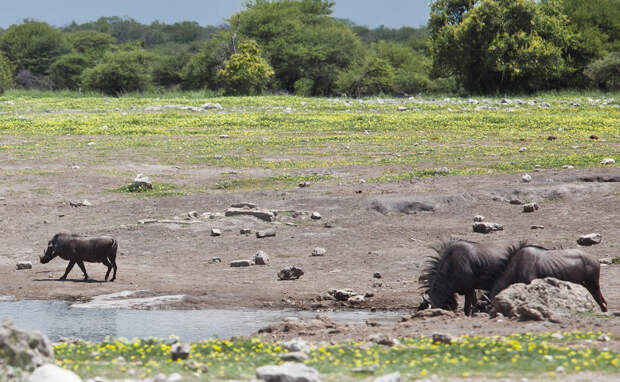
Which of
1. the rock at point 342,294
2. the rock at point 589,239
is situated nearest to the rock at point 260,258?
the rock at point 342,294

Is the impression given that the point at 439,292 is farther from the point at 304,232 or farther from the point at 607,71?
the point at 607,71

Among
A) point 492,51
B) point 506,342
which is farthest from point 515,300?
point 492,51

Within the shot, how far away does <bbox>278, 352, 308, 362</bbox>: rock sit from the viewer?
905cm

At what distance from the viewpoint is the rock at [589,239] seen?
691 inches

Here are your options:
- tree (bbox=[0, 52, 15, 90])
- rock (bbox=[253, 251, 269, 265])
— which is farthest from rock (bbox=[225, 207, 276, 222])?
tree (bbox=[0, 52, 15, 90])

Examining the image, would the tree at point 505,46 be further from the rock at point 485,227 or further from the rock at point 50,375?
the rock at point 50,375

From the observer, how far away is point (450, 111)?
4194cm

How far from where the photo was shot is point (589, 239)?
1753 centimetres

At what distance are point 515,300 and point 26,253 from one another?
1134 cm

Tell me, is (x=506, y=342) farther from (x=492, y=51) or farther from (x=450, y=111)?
(x=492, y=51)

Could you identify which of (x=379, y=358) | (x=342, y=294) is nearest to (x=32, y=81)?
(x=342, y=294)

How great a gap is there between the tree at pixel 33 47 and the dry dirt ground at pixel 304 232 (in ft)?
254

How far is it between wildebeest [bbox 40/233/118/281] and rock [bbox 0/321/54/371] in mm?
8436

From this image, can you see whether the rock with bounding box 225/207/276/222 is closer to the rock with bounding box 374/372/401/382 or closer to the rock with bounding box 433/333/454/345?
the rock with bounding box 433/333/454/345
